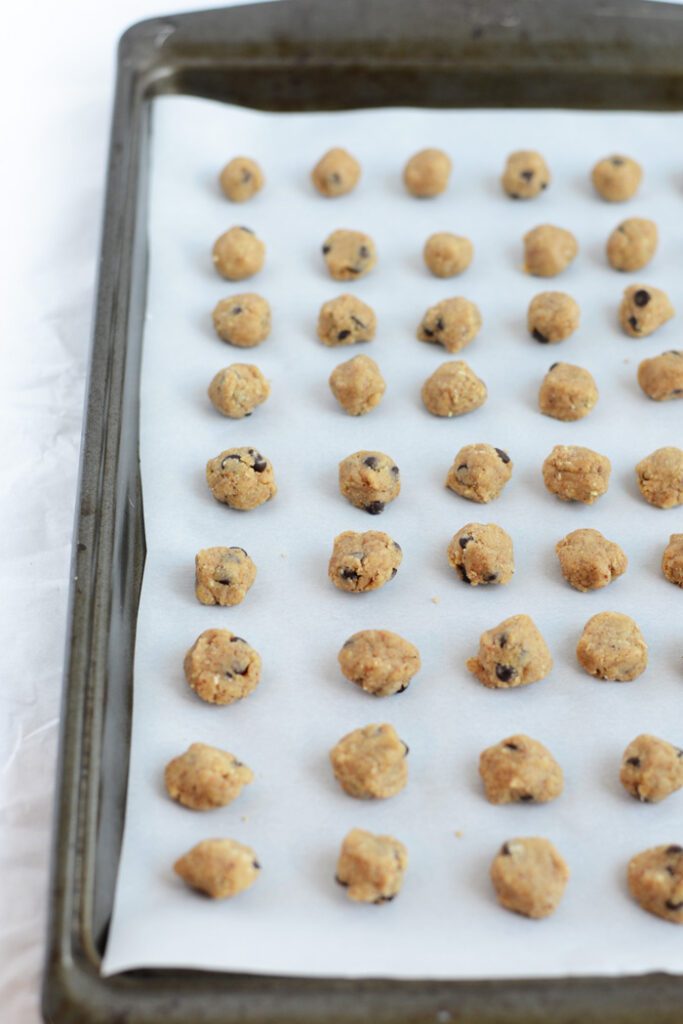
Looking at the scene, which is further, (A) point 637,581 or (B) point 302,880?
(A) point 637,581

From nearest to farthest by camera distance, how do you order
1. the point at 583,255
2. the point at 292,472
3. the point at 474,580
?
1. the point at 474,580
2. the point at 292,472
3. the point at 583,255

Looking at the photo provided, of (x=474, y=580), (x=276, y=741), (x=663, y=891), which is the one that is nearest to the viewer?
(x=663, y=891)

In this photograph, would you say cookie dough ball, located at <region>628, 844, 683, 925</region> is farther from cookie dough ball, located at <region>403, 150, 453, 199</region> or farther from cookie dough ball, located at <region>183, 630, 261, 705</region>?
cookie dough ball, located at <region>403, 150, 453, 199</region>

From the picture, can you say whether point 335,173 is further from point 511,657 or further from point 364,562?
point 511,657

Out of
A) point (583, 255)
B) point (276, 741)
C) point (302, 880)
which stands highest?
point (583, 255)

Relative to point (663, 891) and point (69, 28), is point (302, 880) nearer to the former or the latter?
point (663, 891)

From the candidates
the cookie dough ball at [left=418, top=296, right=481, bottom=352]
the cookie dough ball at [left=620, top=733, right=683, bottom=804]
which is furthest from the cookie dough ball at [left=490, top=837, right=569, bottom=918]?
the cookie dough ball at [left=418, top=296, right=481, bottom=352]

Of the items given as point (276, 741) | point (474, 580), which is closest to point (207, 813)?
point (276, 741)

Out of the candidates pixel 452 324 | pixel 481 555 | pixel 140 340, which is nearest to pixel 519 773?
pixel 481 555
